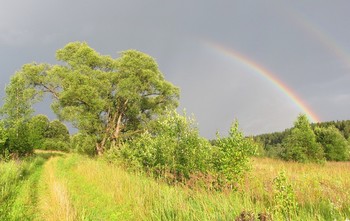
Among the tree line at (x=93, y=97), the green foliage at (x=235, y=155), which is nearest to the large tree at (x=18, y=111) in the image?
the tree line at (x=93, y=97)

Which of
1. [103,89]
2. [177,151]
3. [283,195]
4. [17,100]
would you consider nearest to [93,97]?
[103,89]

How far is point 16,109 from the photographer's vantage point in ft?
125

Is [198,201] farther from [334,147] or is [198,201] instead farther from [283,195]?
[334,147]

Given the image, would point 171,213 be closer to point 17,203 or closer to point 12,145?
point 17,203

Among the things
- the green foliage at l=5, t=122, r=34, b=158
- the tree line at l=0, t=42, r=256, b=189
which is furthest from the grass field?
the green foliage at l=5, t=122, r=34, b=158

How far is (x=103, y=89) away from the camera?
3478 centimetres

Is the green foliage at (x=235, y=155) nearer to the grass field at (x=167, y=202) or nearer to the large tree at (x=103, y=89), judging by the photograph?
the grass field at (x=167, y=202)

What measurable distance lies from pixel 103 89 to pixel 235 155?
1007 inches

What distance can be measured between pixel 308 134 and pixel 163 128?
26292 millimetres

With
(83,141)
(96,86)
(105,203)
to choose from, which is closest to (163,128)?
(105,203)

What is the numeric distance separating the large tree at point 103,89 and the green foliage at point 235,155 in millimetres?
22571

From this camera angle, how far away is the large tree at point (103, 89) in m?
33.5

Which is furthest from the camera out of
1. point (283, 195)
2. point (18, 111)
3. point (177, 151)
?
point (18, 111)

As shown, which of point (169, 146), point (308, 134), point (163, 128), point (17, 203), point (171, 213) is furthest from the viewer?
point (308, 134)
